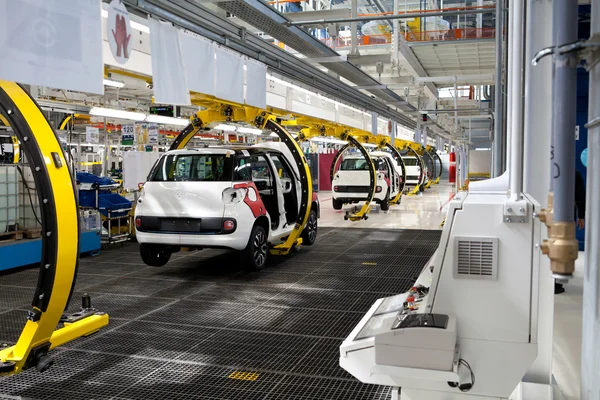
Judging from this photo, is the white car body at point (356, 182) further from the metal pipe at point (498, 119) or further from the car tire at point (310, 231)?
the metal pipe at point (498, 119)

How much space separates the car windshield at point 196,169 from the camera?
7012 mm

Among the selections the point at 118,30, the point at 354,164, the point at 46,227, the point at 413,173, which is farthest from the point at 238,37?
the point at 413,173

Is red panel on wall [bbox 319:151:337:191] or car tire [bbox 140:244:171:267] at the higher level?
red panel on wall [bbox 319:151:337:191]

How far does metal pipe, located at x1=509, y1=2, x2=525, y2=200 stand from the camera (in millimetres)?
2461

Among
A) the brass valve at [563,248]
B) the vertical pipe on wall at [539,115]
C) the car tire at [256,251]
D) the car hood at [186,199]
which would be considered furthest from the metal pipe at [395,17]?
the brass valve at [563,248]

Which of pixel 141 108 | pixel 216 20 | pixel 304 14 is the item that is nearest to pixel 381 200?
pixel 141 108

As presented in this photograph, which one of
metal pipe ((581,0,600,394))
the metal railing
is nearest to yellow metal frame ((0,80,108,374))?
metal pipe ((581,0,600,394))

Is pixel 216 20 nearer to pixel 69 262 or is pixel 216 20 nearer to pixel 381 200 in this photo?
pixel 69 262

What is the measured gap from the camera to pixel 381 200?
53.3ft

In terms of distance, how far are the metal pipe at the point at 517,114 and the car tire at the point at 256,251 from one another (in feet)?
15.8

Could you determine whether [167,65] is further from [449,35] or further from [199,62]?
[449,35]

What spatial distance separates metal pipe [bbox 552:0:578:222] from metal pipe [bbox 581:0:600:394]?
0.20 meters

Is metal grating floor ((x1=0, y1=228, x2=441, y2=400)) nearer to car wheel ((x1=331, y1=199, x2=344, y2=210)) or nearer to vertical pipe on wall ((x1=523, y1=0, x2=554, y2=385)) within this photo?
vertical pipe on wall ((x1=523, y1=0, x2=554, y2=385))

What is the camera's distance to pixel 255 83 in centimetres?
741
